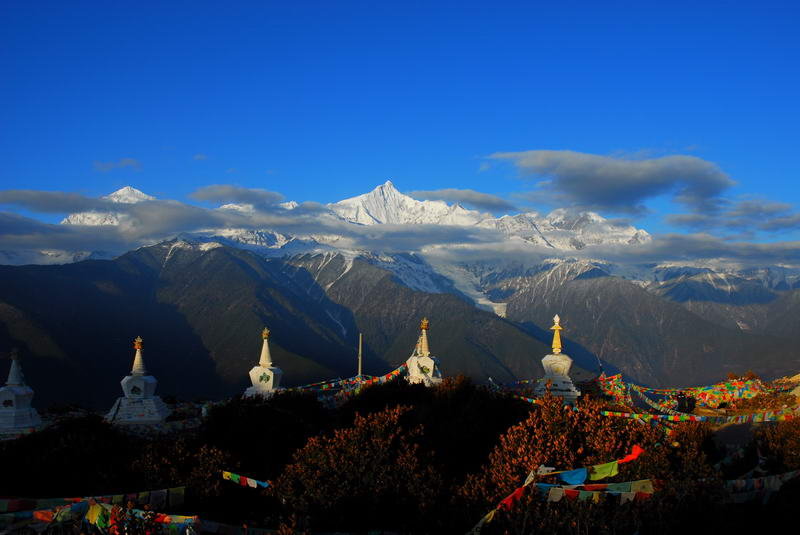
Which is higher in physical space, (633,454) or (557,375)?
(557,375)

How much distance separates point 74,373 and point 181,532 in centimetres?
18015

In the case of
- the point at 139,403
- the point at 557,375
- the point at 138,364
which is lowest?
the point at 139,403

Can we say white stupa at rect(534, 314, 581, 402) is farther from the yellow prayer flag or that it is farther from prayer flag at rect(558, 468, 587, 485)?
prayer flag at rect(558, 468, 587, 485)

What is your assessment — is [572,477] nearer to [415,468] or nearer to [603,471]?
[603,471]

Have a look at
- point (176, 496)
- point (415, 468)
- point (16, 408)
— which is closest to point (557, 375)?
point (415, 468)

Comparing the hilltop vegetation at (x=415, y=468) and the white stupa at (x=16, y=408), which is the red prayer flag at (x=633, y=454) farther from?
the white stupa at (x=16, y=408)

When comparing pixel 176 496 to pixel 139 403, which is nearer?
pixel 176 496

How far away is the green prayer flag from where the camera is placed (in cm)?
1783

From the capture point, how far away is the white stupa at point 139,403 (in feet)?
122

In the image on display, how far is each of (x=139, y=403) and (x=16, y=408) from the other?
578 centimetres

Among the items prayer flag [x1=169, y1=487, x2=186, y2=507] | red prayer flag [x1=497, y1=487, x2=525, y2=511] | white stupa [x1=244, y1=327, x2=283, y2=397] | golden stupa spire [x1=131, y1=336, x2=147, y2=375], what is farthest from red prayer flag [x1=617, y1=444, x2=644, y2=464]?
golden stupa spire [x1=131, y1=336, x2=147, y2=375]

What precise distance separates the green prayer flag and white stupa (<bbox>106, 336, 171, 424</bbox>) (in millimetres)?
25810

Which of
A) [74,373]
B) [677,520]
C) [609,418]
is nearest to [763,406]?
[609,418]

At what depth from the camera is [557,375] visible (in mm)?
33875
